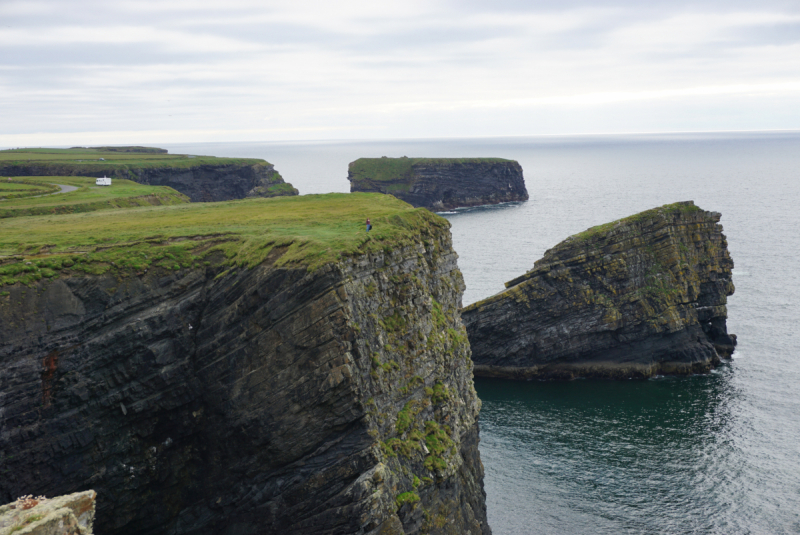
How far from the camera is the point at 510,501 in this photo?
5628cm

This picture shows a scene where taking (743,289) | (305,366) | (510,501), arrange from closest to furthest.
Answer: (305,366), (510,501), (743,289)

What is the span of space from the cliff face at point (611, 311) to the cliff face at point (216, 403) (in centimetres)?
4607

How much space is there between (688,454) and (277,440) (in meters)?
43.1

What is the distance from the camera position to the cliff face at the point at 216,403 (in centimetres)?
3666

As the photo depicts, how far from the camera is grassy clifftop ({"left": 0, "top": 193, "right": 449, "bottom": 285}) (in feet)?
133

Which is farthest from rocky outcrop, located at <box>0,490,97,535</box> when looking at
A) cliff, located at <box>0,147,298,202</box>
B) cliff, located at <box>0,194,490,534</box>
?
cliff, located at <box>0,147,298,202</box>

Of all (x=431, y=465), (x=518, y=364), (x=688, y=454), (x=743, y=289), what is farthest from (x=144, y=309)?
(x=743, y=289)

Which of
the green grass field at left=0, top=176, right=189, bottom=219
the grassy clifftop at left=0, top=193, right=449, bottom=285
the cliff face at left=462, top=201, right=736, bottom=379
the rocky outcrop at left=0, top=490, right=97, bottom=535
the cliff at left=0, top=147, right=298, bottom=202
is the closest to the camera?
the rocky outcrop at left=0, top=490, right=97, bottom=535

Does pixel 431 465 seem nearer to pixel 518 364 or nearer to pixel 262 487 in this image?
pixel 262 487

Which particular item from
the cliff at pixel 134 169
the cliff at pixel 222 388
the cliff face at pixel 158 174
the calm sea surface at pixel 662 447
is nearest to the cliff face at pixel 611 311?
the calm sea surface at pixel 662 447

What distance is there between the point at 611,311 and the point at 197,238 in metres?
59.0

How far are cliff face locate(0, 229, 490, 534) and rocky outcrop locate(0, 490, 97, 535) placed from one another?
48.9 feet

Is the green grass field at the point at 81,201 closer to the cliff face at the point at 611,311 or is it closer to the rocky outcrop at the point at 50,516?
the cliff face at the point at 611,311

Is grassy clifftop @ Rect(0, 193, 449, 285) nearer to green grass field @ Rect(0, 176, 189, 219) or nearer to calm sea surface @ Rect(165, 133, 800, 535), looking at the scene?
green grass field @ Rect(0, 176, 189, 219)
